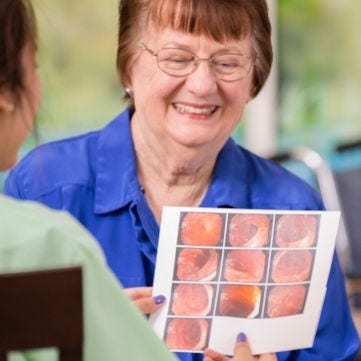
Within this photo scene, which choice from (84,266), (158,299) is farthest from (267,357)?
(84,266)

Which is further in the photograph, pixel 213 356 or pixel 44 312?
pixel 213 356

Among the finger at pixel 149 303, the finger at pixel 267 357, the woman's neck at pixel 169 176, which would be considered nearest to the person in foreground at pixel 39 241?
the finger at pixel 149 303

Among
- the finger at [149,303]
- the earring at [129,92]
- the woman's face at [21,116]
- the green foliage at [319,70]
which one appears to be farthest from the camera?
the green foliage at [319,70]

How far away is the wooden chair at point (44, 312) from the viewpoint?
117 centimetres

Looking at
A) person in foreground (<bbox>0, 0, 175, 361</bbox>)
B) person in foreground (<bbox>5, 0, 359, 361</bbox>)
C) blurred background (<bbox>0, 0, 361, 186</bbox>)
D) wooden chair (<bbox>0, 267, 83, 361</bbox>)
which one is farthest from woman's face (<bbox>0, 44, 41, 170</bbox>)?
blurred background (<bbox>0, 0, 361, 186</bbox>)

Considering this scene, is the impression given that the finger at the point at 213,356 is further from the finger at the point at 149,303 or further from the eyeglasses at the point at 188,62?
the eyeglasses at the point at 188,62

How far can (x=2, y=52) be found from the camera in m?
1.25

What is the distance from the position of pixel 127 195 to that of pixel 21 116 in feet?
2.36

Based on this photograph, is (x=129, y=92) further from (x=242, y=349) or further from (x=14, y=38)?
(x=14, y=38)

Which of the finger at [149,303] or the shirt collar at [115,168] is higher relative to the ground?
the shirt collar at [115,168]

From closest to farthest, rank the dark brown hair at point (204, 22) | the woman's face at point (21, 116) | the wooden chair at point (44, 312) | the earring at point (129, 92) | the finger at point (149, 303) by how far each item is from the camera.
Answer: the wooden chair at point (44, 312) < the woman's face at point (21, 116) < the finger at point (149, 303) < the dark brown hair at point (204, 22) < the earring at point (129, 92)

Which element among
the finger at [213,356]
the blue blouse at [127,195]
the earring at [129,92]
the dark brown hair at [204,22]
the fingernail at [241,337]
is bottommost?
the finger at [213,356]

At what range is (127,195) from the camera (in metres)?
2.01

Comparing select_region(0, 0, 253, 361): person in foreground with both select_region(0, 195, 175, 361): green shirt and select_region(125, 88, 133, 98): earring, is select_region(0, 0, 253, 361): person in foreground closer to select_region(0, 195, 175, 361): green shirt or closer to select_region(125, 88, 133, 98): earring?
select_region(0, 195, 175, 361): green shirt
